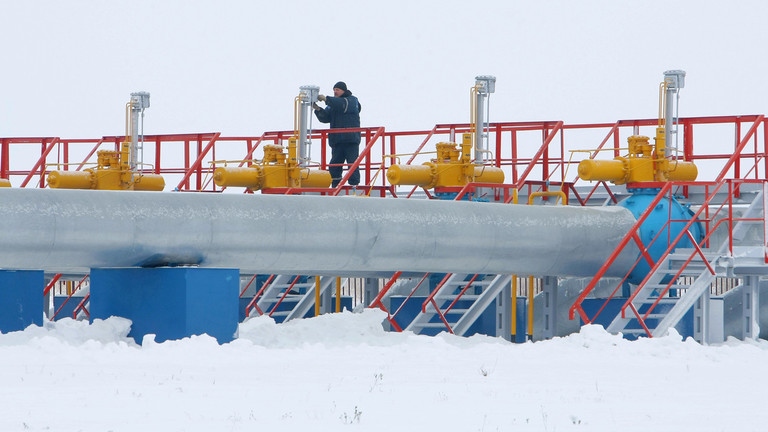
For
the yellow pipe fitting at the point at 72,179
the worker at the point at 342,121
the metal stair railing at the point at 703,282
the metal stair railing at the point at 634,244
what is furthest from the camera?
the yellow pipe fitting at the point at 72,179

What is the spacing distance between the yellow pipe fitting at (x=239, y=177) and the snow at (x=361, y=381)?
6.02m

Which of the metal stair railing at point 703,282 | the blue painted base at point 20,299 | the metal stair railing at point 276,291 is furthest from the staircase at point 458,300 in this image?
the blue painted base at point 20,299

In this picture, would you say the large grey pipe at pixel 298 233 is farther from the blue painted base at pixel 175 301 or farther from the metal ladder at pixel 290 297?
the metal ladder at pixel 290 297

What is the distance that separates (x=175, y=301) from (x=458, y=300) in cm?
734

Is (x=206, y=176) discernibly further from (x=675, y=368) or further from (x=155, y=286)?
(x=675, y=368)

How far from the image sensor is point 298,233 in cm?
1922

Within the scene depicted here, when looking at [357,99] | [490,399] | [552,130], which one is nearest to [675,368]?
[490,399]

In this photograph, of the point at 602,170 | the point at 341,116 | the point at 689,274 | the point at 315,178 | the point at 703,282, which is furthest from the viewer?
the point at 341,116

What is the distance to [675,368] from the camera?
17266mm

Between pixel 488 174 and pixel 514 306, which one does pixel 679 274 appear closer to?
pixel 514 306

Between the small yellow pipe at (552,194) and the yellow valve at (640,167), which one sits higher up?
the yellow valve at (640,167)

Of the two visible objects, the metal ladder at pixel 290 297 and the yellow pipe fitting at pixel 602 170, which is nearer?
the yellow pipe fitting at pixel 602 170

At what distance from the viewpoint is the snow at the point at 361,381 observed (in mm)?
12703

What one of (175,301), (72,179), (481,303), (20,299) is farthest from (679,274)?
(72,179)
